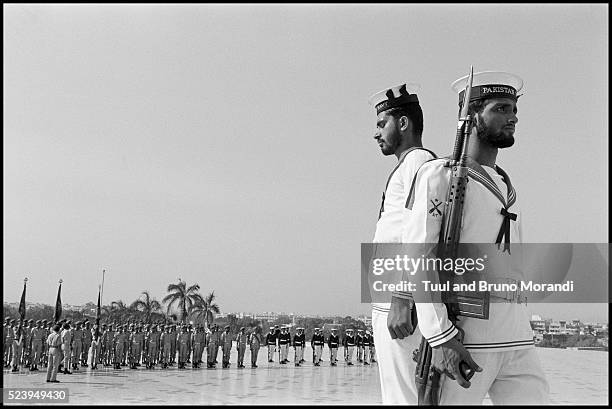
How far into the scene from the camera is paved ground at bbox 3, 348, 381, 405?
8562 mm

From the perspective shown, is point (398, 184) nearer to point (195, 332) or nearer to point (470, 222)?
point (470, 222)

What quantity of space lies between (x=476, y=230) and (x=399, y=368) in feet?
2.66

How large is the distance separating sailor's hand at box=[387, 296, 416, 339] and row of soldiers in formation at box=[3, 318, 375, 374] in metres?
11.6

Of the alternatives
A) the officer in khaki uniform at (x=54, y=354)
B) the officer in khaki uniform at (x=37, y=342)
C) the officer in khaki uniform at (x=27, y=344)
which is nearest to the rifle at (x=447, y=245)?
the officer in khaki uniform at (x=54, y=354)

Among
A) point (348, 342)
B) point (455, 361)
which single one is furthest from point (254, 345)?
point (455, 361)

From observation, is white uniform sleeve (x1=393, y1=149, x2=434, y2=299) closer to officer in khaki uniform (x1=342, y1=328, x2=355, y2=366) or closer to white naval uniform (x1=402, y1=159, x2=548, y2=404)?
white naval uniform (x1=402, y1=159, x2=548, y2=404)

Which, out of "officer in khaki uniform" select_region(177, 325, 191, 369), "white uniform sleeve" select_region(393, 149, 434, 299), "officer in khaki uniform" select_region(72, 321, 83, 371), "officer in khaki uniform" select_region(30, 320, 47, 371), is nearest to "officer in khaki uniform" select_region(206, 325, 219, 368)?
"officer in khaki uniform" select_region(177, 325, 191, 369)

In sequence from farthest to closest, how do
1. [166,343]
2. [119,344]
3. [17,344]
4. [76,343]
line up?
1. [166,343]
2. [119,344]
3. [76,343]
4. [17,344]

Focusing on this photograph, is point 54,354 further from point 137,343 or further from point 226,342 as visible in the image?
point 226,342

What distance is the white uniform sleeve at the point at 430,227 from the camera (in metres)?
2.54

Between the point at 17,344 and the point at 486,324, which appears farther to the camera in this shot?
the point at 17,344

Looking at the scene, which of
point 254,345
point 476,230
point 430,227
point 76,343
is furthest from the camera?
point 254,345

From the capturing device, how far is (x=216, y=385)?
36.6ft

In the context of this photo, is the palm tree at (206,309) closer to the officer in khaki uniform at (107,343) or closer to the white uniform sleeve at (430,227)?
the officer in khaki uniform at (107,343)
